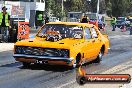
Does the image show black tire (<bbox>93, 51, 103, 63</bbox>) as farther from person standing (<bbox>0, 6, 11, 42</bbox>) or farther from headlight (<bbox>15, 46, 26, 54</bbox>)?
person standing (<bbox>0, 6, 11, 42</bbox>)

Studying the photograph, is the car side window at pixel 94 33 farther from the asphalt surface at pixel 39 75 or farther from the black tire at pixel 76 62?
the black tire at pixel 76 62

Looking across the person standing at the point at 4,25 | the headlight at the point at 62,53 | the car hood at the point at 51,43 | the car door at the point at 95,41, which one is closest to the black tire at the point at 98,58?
the car door at the point at 95,41

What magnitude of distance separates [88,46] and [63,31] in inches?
36.2

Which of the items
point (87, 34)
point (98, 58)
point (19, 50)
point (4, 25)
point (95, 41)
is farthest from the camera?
point (4, 25)

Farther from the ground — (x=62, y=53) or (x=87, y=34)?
(x=87, y=34)

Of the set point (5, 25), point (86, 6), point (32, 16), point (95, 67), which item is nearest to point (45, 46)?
point (95, 67)

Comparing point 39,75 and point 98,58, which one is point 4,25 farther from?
point 39,75

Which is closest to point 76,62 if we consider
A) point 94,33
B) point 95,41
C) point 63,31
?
point 63,31

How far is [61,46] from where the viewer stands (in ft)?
38.7

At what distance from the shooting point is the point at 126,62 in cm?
1550

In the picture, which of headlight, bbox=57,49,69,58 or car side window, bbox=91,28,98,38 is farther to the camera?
car side window, bbox=91,28,98,38

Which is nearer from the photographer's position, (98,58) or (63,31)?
(63,31)

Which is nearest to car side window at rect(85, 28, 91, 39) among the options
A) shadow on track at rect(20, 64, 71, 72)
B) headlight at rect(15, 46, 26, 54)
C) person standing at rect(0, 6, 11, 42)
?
shadow on track at rect(20, 64, 71, 72)

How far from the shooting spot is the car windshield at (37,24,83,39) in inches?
513
